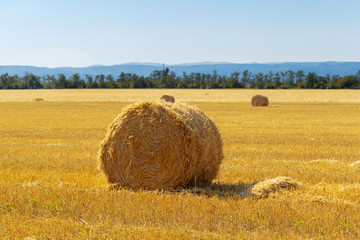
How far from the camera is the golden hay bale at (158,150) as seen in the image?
8.24m

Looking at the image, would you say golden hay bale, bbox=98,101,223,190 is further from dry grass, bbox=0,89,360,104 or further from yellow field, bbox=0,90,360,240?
dry grass, bbox=0,89,360,104

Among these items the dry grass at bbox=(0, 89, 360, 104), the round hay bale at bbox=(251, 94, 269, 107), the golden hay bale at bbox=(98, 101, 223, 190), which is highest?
the golden hay bale at bbox=(98, 101, 223, 190)

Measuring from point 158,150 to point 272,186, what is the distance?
2.15 meters

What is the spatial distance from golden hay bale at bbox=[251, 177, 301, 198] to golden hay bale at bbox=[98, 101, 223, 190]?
1.12 m

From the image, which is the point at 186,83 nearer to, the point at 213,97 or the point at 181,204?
the point at 213,97

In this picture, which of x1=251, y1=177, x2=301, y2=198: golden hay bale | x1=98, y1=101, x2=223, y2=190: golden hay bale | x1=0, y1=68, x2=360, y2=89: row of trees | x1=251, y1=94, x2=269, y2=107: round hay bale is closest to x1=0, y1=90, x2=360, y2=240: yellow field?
x1=251, y1=177, x2=301, y2=198: golden hay bale

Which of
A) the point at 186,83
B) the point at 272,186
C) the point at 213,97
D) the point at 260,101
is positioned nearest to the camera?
the point at 272,186

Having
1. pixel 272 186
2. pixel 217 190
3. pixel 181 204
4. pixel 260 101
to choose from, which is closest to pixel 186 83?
pixel 260 101

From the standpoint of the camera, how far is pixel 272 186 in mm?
7785

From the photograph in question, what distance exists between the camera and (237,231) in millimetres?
5969

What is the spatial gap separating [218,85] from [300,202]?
95938 mm

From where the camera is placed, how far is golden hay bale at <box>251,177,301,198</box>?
25.0 ft

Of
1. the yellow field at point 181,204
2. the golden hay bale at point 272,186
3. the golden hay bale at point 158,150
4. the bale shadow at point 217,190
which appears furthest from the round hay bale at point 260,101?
the golden hay bale at point 272,186

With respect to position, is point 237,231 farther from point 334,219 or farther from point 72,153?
point 72,153
